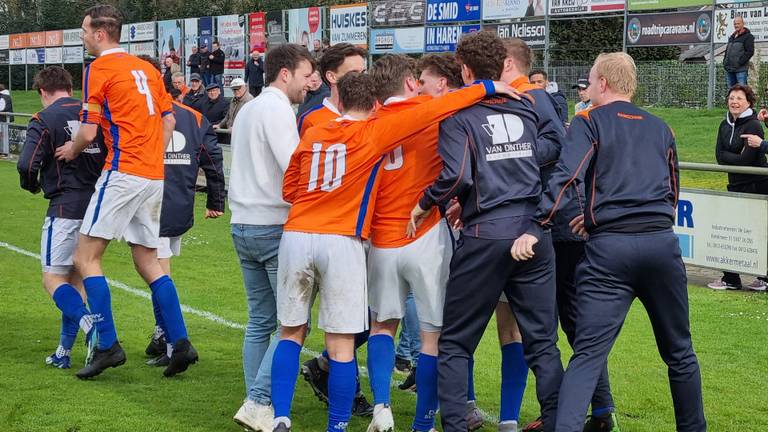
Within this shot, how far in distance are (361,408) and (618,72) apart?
254 centimetres

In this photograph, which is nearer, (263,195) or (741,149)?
(263,195)

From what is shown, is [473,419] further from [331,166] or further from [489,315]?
[331,166]

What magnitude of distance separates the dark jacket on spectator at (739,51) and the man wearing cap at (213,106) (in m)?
9.35

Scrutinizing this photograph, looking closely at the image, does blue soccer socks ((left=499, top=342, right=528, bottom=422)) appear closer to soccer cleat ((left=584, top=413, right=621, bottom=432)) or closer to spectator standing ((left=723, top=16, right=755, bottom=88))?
soccer cleat ((left=584, top=413, right=621, bottom=432))

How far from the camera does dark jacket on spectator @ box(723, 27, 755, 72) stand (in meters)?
18.5

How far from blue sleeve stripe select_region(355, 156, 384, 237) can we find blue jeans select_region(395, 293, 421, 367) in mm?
1516

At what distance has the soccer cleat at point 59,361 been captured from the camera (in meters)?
7.38

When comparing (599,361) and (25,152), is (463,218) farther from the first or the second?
(25,152)

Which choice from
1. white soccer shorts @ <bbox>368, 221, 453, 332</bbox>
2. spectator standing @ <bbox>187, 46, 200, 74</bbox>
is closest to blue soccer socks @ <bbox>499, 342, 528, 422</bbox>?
white soccer shorts @ <bbox>368, 221, 453, 332</bbox>

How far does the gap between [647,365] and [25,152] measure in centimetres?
466

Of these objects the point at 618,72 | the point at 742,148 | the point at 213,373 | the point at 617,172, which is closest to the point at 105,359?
the point at 213,373

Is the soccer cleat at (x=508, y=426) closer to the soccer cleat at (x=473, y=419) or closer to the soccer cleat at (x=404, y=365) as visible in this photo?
the soccer cleat at (x=473, y=419)

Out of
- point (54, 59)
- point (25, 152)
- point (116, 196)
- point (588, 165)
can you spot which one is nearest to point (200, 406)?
point (116, 196)

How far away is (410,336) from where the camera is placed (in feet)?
23.6
